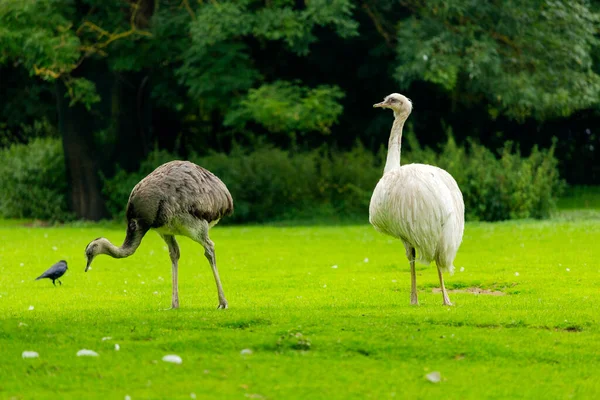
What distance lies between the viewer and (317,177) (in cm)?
3322

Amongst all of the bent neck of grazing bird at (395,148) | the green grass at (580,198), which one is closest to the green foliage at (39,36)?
the bent neck of grazing bird at (395,148)

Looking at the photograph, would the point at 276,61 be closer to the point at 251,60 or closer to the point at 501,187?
the point at 251,60

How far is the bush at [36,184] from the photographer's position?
33.8m

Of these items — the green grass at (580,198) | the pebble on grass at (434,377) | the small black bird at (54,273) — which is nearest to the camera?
the pebble on grass at (434,377)

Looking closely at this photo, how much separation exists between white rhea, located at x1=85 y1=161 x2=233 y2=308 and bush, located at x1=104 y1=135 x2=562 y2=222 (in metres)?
17.5

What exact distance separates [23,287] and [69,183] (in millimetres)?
17056

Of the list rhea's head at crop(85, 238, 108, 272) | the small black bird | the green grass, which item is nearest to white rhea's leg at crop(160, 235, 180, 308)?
rhea's head at crop(85, 238, 108, 272)

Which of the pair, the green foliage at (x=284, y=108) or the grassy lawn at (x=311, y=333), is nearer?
the grassy lawn at (x=311, y=333)

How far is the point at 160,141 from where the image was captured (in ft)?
126

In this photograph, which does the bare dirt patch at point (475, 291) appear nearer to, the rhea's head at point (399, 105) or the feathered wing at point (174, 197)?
the rhea's head at point (399, 105)

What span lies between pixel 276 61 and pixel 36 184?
926 centimetres

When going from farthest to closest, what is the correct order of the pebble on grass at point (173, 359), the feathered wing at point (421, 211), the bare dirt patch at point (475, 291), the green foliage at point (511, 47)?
the green foliage at point (511, 47) → the bare dirt patch at point (475, 291) → the feathered wing at point (421, 211) → the pebble on grass at point (173, 359)

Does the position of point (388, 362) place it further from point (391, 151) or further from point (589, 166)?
point (589, 166)

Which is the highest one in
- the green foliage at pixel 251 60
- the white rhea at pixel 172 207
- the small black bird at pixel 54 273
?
the green foliage at pixel 251 60
